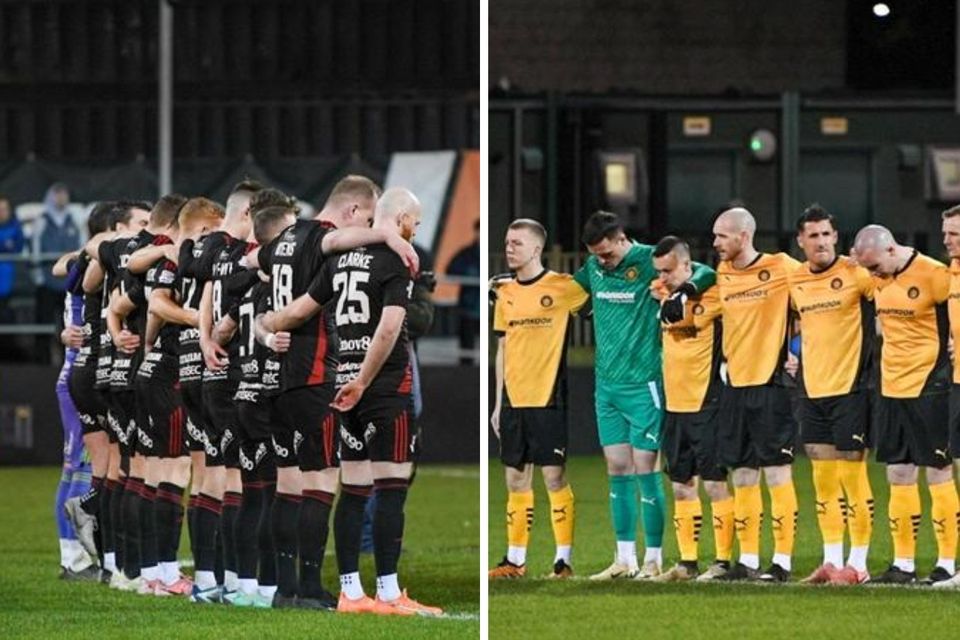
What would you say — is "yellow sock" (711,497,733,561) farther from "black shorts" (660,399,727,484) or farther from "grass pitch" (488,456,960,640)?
"grass pitch" (488,456,960,640)

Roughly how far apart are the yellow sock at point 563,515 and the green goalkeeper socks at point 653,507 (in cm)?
38

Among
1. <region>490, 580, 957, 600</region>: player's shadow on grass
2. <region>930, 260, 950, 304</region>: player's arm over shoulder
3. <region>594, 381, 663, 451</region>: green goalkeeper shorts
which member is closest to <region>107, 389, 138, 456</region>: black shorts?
<region>490, 580, 957, 600</region>: player's shadow on grass

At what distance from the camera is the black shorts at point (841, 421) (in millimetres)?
11984

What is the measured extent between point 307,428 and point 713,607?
200 centimetres

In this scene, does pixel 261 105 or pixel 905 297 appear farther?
pixel 261 105

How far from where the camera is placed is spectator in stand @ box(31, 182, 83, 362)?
25.3 m

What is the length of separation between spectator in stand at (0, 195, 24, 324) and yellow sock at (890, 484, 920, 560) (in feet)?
49.9

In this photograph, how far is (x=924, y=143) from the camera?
2697 centimetres

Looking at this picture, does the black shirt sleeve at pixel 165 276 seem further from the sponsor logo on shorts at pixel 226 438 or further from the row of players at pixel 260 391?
the sponsor logo on shorts at pixel 226 438

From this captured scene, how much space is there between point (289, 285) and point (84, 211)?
1567cm

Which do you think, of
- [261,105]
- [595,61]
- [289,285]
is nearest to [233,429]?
[289,285]

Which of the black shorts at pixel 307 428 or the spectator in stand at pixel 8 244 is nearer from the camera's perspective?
the black shorts at pixel 307 428

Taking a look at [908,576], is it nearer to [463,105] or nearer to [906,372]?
[906,372]

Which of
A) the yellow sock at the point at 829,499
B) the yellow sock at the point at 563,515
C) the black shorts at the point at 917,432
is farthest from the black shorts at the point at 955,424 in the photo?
the yellow sock at the point at 563,515
